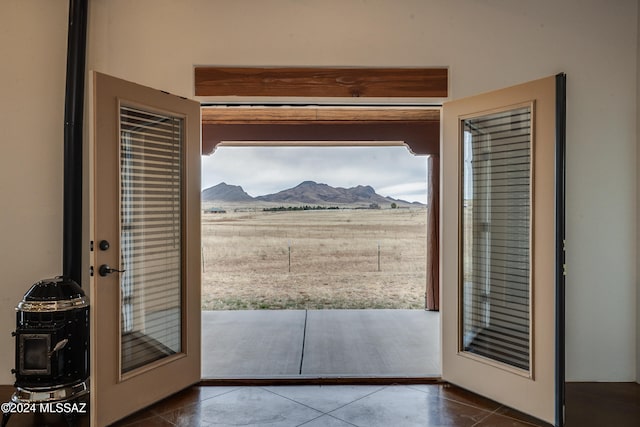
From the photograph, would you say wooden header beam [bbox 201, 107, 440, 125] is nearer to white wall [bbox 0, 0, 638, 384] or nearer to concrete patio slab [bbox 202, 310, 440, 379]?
white wall [bbox 0, 0, 638, 384]

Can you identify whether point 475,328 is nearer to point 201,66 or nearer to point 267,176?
point 201,66

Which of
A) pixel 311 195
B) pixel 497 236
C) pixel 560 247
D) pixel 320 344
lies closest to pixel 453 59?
pixel 497 236

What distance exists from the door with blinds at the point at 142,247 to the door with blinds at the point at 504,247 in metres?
1.90

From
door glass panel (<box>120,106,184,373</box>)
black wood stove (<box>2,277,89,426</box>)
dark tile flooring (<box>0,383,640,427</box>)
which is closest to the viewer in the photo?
black wood stove (<box>2,277,89,426</box>)

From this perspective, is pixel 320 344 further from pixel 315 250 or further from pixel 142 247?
pixel 315 250

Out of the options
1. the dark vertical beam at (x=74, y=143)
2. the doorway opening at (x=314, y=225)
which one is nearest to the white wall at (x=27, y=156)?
the dark vertical beam at (x=74, y=143)

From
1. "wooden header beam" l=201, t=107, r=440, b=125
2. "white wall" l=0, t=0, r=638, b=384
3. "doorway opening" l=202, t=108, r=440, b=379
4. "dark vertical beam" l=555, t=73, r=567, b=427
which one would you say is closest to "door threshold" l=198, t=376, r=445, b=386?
"dark vertical beam" l=555, t=73, r=567, b=427

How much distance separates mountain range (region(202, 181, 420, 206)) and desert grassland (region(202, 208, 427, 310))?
7.9 inches

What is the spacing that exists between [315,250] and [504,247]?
611 centimetres

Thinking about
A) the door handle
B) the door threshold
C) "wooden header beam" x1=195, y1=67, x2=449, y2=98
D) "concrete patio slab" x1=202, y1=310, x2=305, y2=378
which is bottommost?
"concrete patio slab" x1=202, y1=310, x2=305, y2=378

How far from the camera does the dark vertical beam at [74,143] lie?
2.89 m

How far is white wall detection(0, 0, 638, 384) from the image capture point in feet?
9.91

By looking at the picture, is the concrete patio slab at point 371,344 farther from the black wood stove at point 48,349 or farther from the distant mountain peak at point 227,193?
the distant mountain peak at point 227,193

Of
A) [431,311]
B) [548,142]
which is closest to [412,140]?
[431,311]
